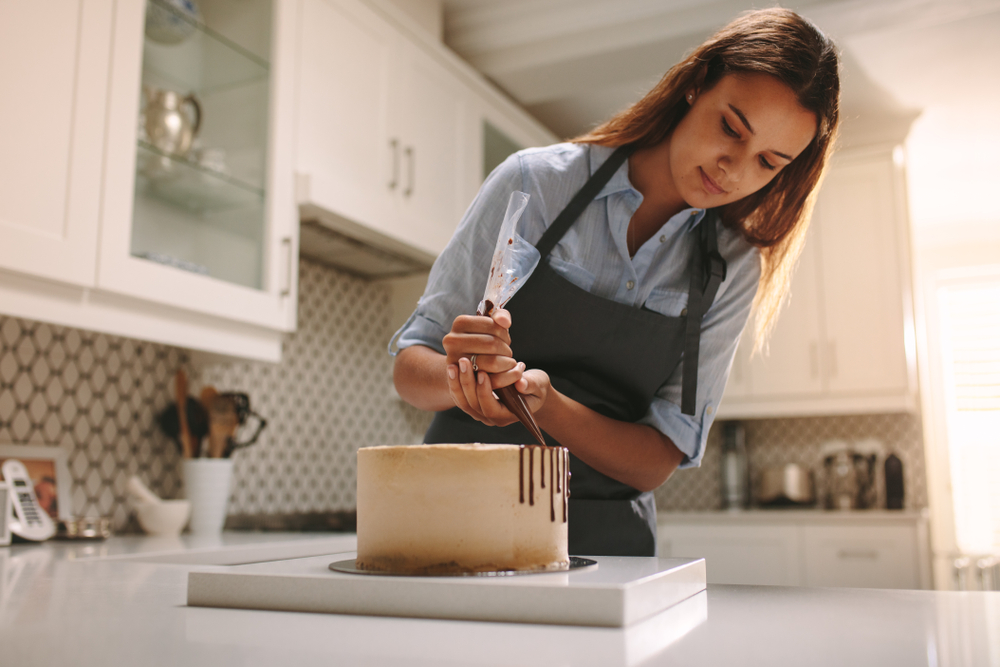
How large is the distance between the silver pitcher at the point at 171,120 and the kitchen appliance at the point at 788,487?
2.82 metres

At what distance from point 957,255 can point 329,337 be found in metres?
4.06

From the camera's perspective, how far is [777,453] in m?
3.89

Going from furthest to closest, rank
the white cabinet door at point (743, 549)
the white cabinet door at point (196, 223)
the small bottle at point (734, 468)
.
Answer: the small bottle at point (734, 468), the white cabinet door at point (743, 549), the white cabinet door at point (196, 223)

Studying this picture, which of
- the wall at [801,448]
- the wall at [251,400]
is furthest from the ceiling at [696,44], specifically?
the wall at [801,448]

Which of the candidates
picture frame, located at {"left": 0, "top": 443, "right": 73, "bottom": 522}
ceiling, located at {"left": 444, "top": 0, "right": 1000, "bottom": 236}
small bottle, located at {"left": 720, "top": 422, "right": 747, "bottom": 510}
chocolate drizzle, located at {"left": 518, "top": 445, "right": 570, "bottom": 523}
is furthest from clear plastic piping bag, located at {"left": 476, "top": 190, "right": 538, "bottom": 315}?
small bottle, located at {"left": 720, "top": 422, "right": 747, "bottom": 510}

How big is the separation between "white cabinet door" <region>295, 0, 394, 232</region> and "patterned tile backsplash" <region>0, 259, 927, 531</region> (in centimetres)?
43

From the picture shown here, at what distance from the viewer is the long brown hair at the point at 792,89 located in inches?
43.0

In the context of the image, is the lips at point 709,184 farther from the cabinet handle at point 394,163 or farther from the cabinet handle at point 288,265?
the cabinet handle at point 394,163

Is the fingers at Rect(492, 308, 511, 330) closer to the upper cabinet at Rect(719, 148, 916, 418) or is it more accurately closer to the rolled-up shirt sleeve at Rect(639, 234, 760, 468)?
the rolled-up shirt sleeve at Rect(639, 234, 760, 468)

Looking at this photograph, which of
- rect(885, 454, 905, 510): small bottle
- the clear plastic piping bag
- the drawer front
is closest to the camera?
the clear plastic piping bag

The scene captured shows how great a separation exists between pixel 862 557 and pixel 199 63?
111 inches

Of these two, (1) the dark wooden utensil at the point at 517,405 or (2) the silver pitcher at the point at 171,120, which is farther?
(2) the silver pitcher at the point at 171,120

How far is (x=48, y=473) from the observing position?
1.83m

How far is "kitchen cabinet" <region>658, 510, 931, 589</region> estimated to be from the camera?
10.4 ft
